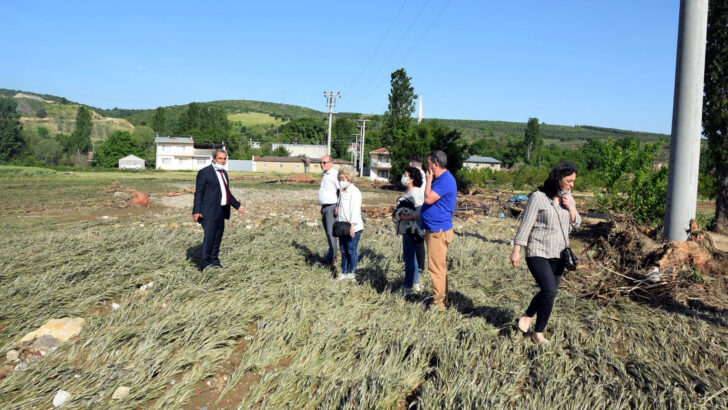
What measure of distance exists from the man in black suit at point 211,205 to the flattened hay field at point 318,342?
1.15ft

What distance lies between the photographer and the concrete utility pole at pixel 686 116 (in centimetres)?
711

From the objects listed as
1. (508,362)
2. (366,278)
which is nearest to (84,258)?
(366,278)

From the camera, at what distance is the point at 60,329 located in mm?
3881

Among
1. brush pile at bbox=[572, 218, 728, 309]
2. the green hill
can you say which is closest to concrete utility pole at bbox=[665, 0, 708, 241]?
brush pile at bbox=[572, 218, 728, 309]

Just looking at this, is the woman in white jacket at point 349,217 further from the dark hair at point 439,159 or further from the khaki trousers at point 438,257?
the dark hair at point 439,159

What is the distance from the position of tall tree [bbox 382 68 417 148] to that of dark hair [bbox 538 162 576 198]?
53.1 m

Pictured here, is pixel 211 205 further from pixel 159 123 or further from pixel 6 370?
pixel 159 123

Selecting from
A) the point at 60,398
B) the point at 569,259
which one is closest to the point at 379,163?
the point at 569,259

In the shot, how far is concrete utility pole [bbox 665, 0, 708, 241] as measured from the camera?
7113 millimetres

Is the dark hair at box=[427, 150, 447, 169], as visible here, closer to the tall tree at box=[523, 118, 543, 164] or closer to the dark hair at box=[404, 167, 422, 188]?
the dark hair at box=[404, 167, 422, 188]

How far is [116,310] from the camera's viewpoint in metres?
4.30

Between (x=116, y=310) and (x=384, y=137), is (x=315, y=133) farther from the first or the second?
(x=116, y=310)

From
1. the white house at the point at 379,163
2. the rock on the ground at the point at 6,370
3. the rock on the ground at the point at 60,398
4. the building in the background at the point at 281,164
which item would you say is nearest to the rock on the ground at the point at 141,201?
the rock on the ground at the point at 6,370

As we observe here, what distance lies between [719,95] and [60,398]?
12.3m
